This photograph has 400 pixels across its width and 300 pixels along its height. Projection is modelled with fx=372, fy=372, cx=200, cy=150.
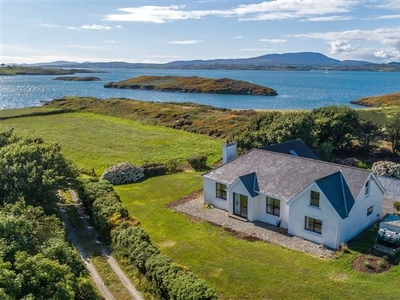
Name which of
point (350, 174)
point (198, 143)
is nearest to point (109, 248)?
point (350, 174)

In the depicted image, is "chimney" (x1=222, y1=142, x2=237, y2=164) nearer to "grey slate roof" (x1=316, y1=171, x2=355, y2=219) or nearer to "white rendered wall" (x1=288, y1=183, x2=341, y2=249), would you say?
"white rendered wall" (x1=288, y1=183, x2=341, y2=249)

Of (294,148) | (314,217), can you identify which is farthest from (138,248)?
(294,148)

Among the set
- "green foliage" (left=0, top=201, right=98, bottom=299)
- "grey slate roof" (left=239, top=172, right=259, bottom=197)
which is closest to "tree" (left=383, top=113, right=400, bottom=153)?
"grey slate roof" (left=239, top=172, right=259, bottom=197)

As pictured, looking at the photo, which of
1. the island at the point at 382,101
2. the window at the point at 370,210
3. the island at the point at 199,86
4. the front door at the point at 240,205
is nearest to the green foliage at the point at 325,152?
the window at the point at 370,210

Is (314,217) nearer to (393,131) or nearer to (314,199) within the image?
(314,199)

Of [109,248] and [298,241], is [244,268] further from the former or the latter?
[109,248]

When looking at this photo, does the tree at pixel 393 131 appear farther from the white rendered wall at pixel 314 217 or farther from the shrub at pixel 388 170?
the white rendered wall at pixel 314 217

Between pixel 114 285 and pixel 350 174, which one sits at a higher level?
pixel 350 174
